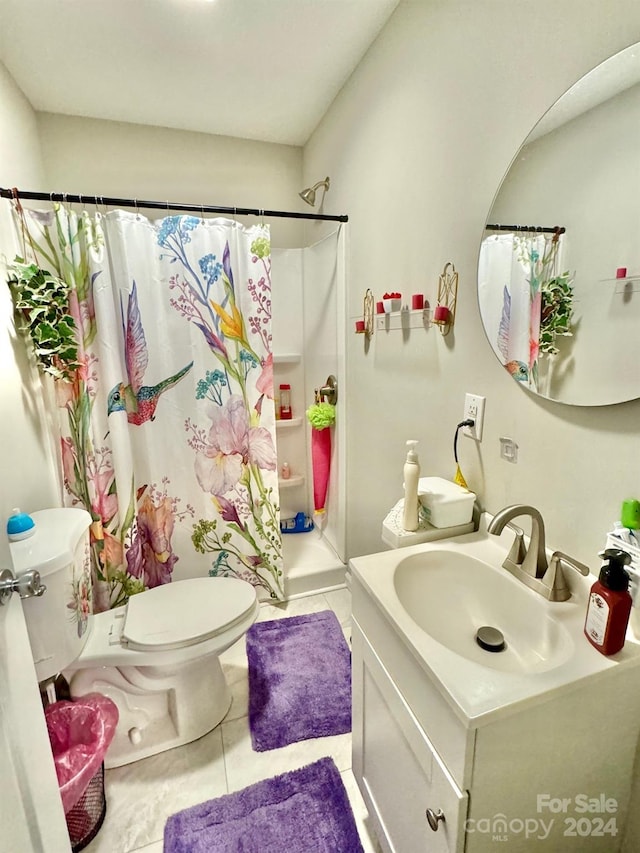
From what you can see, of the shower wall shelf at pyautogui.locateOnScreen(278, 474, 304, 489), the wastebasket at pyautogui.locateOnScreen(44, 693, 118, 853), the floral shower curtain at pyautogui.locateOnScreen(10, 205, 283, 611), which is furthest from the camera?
the shower wall shelf at pyautogui.locateOnScreen(278, 474, 304, 489)

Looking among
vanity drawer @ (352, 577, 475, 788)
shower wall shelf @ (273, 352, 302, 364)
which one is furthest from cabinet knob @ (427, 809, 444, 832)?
shower wall shelf @ (273, 352, 302, 364)

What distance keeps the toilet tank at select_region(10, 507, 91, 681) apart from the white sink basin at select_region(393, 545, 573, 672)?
101cm

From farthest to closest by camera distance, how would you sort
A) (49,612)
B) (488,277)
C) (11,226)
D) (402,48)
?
1. (11,226)
2. (402,48)
3. (49,612)
4. (488,277)

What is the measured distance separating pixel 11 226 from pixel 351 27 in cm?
147

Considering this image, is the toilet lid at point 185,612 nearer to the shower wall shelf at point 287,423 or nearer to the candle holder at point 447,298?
the shower wall shelf at point 287,423

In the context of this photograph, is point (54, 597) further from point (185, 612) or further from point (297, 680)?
point (297, 680)

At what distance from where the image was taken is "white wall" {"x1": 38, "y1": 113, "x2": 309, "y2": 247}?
6.77ft

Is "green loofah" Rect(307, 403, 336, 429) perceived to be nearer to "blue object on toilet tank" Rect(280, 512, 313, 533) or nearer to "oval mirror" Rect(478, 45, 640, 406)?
"blue object on toilet tank" Rect(280, 512, 313, 533)

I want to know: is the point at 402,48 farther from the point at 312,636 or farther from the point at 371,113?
the point at 312,636

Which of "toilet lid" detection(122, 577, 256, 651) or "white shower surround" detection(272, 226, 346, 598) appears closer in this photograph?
"toilet lid" detection(122, 577, 256, 651)

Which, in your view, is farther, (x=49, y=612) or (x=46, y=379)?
(x=46, y=379)

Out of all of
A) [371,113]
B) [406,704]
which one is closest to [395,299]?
[371,113]

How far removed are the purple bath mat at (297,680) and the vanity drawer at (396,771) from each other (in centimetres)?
39

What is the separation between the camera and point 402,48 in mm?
1380
